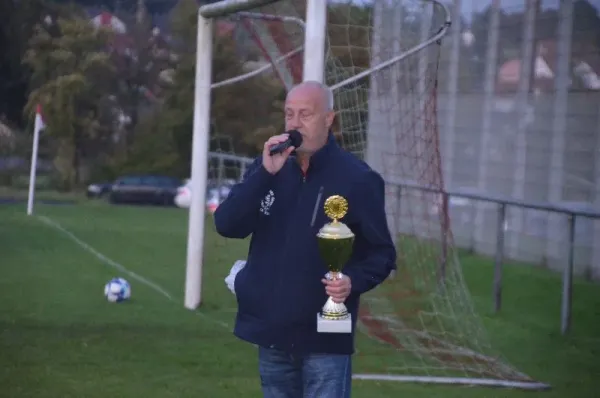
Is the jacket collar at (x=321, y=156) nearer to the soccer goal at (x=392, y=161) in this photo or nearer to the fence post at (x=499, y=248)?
the soccer goal at (x=392, y=161)

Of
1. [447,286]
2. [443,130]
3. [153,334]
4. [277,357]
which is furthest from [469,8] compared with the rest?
[277,357]

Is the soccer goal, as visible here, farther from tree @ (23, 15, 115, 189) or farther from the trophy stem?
tree @ (23, 15, 115, 189)

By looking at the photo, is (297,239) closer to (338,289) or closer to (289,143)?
(338,289)

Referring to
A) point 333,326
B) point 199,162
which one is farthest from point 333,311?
point 199,162

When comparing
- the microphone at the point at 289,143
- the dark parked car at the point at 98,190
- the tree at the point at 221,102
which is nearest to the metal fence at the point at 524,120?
the microphone at the point at 289,143

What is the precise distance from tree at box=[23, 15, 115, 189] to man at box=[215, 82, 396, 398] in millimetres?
40624

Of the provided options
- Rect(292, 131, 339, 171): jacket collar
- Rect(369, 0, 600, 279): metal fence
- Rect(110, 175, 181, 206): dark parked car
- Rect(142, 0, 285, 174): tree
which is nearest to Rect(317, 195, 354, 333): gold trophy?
Rect(292, 131, 339, 171): jacket collar

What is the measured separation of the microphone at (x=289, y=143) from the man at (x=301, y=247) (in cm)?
4

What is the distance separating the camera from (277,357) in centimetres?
403

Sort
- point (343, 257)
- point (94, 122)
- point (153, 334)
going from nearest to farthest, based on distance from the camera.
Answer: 1. point (343, 257)
2. point (153, 334)
3. point (94, 122)

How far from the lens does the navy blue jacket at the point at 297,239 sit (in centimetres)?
395

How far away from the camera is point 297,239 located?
156 inches

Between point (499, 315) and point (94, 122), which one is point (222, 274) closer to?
point (499, 315)

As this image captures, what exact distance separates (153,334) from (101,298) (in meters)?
2.16
